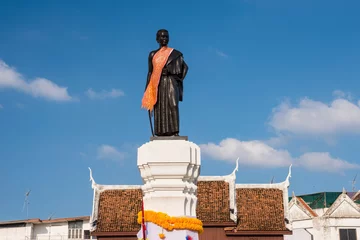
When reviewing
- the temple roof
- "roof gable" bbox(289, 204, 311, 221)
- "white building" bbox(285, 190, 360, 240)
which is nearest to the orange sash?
the temple roof

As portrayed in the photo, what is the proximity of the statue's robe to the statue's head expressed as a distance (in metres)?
0.23

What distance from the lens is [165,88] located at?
27.3ft

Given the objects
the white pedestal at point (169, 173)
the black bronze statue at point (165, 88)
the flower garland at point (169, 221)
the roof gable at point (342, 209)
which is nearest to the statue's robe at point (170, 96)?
the black bronze statue at point (165, 88)

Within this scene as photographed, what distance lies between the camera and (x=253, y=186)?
29.2 meters

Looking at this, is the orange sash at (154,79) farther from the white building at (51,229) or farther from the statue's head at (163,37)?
the white building at (51,229)

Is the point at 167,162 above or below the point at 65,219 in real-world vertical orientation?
below

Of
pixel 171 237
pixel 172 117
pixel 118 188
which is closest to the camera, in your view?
pixel 171 237

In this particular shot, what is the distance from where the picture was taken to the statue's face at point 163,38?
28.0ft

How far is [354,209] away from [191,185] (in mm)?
26446

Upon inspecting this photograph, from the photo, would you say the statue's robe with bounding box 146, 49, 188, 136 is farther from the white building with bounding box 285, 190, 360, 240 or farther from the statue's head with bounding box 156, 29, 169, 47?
the white building with bounding box 285, 190, 360, 240

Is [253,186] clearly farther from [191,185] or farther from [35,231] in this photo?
[191,185]

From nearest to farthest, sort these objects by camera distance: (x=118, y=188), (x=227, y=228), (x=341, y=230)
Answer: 1. (x=227, y=228)
2. (x=118, y=188)
3. (x=341, y=230)

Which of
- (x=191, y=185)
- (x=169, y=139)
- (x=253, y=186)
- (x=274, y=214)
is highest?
(x=253, y=186)

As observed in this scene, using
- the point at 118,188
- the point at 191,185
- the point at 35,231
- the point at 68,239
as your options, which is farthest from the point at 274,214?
the point at 191,185
